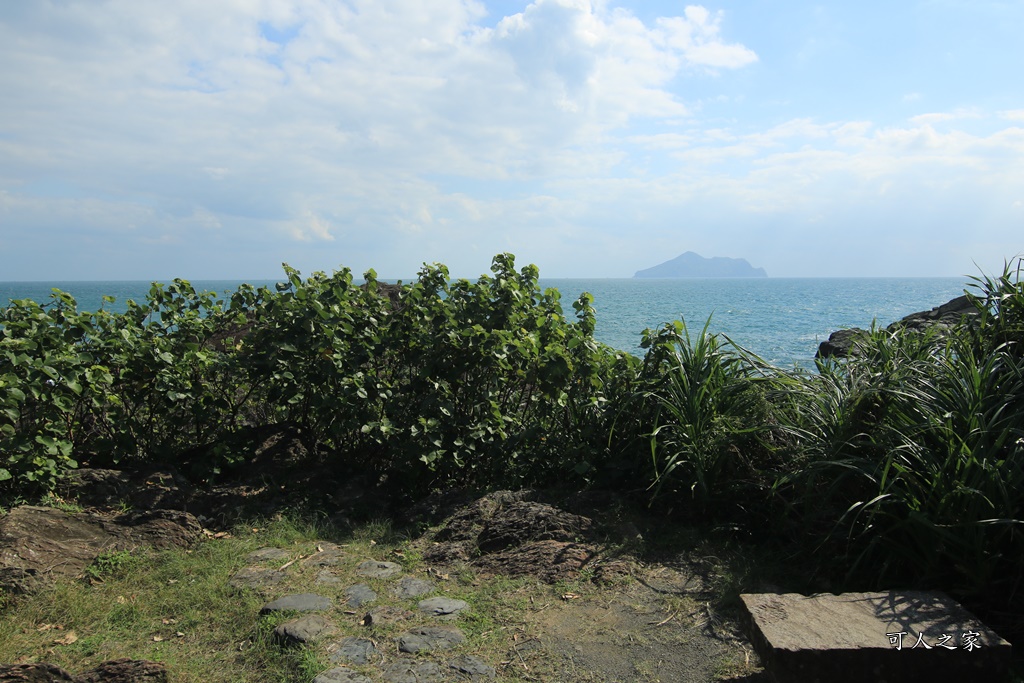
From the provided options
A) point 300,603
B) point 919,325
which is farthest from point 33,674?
point 919,325

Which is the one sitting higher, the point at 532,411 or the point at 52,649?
the point at 532,411

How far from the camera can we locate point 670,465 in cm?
414

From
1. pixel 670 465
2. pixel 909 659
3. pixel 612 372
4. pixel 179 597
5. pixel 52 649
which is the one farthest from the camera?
pixel 612 372

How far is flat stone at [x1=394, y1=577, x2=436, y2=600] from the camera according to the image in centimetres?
352

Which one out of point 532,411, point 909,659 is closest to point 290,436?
point 532,411

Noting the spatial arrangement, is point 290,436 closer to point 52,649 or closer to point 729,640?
point 52,649

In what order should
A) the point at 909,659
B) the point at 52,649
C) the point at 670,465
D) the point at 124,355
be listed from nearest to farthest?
the point at 909,659
the point at 52,649
the point at 670,465
the point at 124,355

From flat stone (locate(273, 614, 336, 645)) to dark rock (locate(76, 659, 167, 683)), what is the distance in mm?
Result: 473

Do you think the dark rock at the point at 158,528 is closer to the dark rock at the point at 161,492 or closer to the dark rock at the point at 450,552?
the dark rock at the point at 161,492

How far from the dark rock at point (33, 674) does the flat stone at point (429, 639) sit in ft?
4.05

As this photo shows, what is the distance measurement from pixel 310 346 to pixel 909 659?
3.87m

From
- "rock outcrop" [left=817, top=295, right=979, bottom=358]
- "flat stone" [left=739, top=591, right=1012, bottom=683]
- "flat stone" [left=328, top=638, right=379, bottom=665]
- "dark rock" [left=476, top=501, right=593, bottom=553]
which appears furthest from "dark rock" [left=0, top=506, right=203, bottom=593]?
"rock outcrop" [left=817, top=295, right=979, bottom=358]

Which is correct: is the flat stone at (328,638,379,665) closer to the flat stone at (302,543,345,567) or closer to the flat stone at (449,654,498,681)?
the flat stone at (449,654,498,681)

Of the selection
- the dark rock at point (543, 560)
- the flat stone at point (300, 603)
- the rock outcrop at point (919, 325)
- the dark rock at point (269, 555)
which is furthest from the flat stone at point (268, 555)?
the rock outcrop at point (919, 325)
